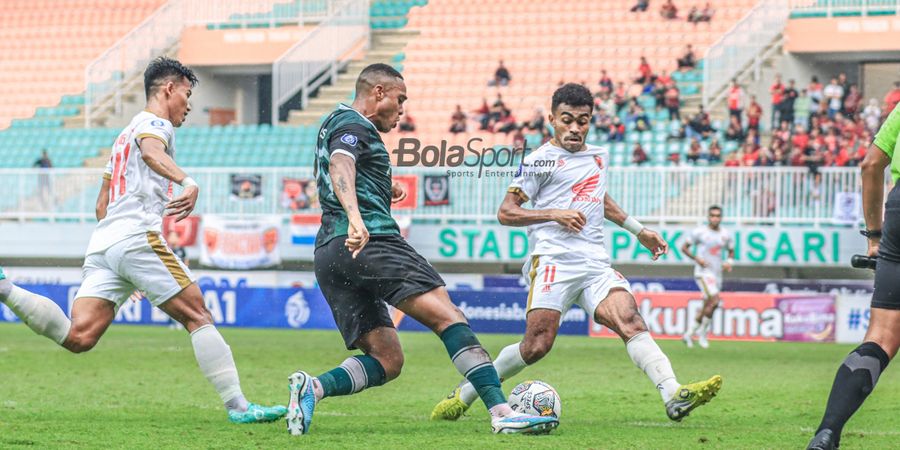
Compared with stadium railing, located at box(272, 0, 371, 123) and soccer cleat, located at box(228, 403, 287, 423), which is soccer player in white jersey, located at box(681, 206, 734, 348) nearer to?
Answer: stadium railing, located at box(272, 0, 371, 123)

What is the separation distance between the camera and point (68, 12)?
35656 mm

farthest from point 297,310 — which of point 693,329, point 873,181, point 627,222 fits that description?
point 873,181

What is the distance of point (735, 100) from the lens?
1045 inches

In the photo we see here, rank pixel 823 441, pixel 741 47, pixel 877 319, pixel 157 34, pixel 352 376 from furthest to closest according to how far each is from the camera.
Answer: pixel 157 34 < pixel 741 47 < pixel 352 376 < pixel 877 319 < pixel 823 441

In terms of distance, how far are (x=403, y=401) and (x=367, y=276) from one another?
12.5ft

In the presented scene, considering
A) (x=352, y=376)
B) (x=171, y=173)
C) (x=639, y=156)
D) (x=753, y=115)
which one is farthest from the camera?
(x=753, y=115)

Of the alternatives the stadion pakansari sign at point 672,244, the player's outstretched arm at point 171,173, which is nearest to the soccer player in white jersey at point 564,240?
the player's outstretched arm at point 171,173

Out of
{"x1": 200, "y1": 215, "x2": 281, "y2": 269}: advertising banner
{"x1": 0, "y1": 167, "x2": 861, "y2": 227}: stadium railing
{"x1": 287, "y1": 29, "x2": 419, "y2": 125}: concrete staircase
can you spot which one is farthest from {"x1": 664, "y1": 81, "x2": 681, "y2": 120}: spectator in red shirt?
{"x1": 200, "y1": 215, "x2": 281, "y2": 269}: advertising banner

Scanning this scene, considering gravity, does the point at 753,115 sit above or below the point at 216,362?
above

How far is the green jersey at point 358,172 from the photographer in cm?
770

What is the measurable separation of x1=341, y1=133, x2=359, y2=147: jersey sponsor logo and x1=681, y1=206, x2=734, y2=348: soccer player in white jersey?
13.4 m

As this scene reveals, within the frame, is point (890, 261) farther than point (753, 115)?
No

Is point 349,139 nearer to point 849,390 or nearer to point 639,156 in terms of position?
point 849,390

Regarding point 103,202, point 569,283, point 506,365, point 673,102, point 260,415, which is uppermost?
point 673,102
